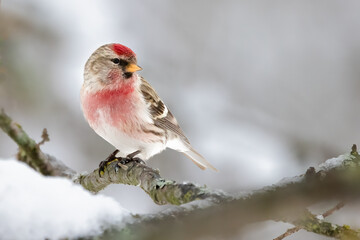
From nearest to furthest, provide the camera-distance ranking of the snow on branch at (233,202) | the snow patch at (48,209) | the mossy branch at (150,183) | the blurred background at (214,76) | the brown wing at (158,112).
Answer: the snow on branch at (233,202) < the snow patch at (48,209) < the mossy branch at (150,183) < the brown wing at (158,112) < the blurred background at (214,76)

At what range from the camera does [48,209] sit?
1121 millimetres

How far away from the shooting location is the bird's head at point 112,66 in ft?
8.20

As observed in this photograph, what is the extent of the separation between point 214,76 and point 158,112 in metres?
2.08

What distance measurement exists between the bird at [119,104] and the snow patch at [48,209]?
1.17 meters

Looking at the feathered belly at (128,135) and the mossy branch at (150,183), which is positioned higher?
the feathered belly at (128,135)

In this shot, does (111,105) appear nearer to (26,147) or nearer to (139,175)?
(139,175)

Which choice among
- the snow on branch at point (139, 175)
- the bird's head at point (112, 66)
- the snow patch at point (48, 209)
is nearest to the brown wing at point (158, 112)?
the bird's head at point (112, 66)

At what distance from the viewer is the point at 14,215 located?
1092 mm

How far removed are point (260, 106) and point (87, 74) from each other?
2.44 meters

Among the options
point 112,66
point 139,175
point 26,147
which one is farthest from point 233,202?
point 112,66

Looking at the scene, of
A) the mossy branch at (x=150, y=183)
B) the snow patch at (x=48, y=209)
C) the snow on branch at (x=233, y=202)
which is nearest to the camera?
the snow on branch at (x=233, y=202)

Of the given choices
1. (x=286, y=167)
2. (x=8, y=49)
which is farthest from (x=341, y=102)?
(x=8, y=49)

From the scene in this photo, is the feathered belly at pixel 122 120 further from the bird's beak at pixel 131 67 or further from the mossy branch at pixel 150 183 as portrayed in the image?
the mossy branch at pixel 150 183

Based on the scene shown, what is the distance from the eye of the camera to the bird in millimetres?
2488
